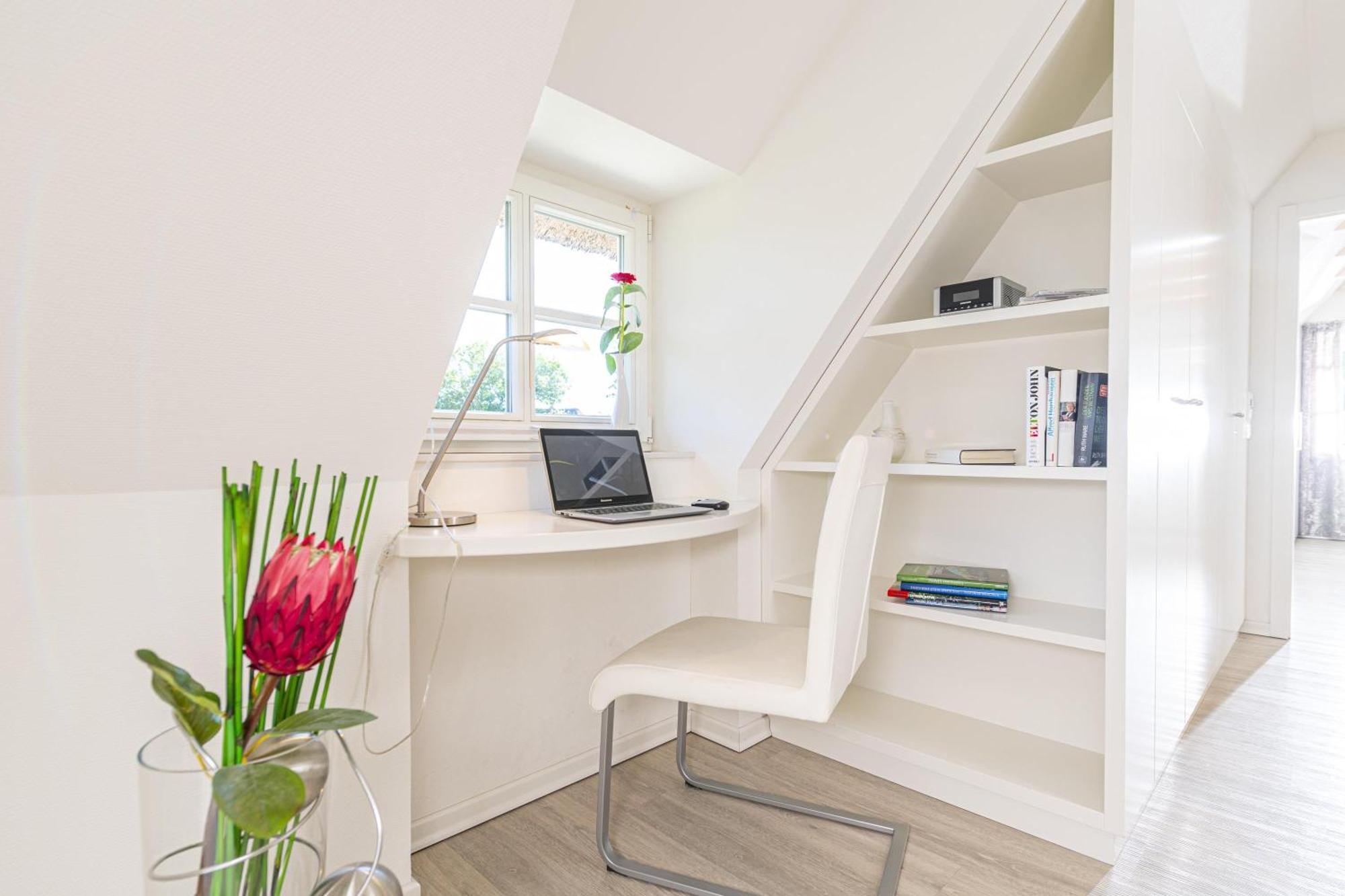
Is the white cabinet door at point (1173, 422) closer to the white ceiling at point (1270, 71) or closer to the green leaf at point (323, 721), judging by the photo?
the white ceiling at point (1270, 71)

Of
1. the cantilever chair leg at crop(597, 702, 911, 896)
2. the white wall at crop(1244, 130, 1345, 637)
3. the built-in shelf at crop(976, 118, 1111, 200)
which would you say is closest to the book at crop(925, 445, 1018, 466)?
the built-in shelf at crop(976, 118, 1111, 200)

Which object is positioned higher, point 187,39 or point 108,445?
point 187,39

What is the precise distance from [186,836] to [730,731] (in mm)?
1703

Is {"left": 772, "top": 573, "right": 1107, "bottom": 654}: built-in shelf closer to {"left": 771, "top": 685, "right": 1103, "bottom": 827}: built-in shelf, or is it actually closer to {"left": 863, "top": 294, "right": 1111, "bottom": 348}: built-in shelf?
{"left": 771, "top": 685, "right": 1103, "bottom": 827}: built-in shelf

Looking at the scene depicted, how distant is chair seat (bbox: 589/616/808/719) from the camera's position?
1326 mm

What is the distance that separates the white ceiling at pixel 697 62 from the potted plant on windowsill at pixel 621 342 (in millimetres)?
439

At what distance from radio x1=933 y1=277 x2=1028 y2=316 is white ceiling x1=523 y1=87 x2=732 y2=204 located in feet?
2.38

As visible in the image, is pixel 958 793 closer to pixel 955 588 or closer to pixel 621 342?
pixel 955 588

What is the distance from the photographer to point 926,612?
1.88 meters

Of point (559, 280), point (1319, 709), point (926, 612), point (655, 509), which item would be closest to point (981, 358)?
point (926, 612)

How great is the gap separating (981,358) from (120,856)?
7.51ft

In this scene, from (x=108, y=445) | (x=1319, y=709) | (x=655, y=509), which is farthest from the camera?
(x=1319, y=709)

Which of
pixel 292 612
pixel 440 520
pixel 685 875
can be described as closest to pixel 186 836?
pixel 292 612

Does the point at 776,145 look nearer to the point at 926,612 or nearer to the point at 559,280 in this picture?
the point at 559,280
